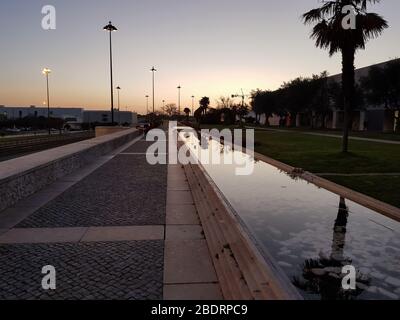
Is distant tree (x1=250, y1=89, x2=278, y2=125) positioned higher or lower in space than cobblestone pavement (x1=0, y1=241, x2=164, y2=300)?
higher

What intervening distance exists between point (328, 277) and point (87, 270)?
3162 mm

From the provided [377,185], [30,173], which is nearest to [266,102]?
[377,185]

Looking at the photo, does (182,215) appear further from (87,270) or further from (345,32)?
(345,32)

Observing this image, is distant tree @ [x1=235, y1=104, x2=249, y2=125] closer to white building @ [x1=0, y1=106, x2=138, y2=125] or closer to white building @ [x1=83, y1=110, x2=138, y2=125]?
white building @ [x1=83, y1=110, x2=138, y2=125]

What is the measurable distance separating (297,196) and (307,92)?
53.4m

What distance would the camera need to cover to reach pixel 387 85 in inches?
1635

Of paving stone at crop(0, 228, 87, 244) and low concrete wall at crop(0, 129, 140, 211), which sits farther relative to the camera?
low concrete wall at crop(0, 129, 140, 211)

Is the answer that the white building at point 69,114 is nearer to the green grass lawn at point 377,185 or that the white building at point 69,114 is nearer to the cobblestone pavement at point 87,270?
the green grass lawn at point 377,185

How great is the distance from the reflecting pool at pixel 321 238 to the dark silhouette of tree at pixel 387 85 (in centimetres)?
3660

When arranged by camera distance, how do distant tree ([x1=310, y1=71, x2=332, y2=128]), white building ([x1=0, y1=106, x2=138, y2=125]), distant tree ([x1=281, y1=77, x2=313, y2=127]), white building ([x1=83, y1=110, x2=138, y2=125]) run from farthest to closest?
white building ([x1=0, y1=106, x2=138, y2=125]) → white building ([x1=83, y1=110, x2=138, y2=125]) → distant tree ([x1=281, y1=77, x2=313, y2=127]) → distant tree ([x1=310, y1=71, x2=332, y2=128])

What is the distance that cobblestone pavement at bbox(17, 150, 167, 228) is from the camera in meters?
7.18

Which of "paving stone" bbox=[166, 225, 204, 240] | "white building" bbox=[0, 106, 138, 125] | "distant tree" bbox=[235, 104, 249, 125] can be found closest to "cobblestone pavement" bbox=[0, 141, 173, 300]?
"paving stone" bbox=[166, 225, 204, 240]

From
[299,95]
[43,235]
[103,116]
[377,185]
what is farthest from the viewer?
[103,116]

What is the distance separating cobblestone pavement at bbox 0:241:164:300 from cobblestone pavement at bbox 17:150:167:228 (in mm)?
1286
